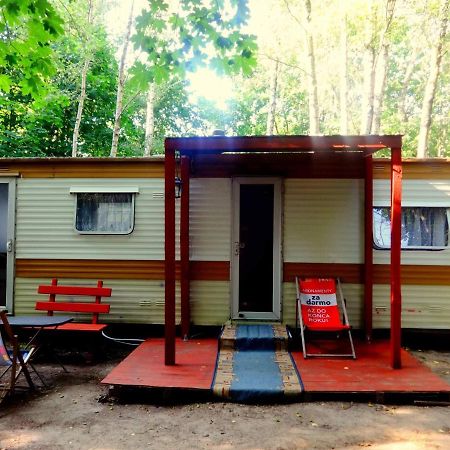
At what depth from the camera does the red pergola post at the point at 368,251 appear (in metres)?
5.52

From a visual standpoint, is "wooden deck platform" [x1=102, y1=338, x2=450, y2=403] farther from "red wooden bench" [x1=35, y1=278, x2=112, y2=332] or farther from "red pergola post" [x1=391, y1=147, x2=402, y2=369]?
"red wooden bench" [x1=35, y1=278, x2=112, y2=332]

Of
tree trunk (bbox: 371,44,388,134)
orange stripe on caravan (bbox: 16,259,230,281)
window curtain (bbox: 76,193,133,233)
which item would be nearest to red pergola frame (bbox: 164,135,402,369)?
Answer: orange stripe on caravan (bbox: 16,259,230,281)

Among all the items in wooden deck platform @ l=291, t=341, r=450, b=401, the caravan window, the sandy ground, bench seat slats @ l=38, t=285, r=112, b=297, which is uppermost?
the caravan window

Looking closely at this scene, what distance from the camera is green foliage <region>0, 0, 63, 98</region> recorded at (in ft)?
11.3

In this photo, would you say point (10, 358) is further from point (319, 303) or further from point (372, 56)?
point (372, 56)

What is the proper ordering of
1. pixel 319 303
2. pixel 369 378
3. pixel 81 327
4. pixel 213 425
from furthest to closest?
pixel 319 303, pixel 81 327, pixel 369 378, pixel 213 425

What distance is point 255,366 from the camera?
447 centimetres

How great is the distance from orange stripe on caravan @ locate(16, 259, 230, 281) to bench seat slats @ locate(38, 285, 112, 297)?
0.77ft

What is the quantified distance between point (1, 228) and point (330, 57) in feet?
44.8

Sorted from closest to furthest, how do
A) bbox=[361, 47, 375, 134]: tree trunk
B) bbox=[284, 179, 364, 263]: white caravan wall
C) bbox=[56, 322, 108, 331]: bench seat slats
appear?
bbox=[56, 322, 108, 331]: bench seat slats
bbox=[284, 179, 364, 263]: white caravan wall
bbox=[361, 47, 375, 134]: tree trunk

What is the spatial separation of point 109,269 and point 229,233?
5.65 ft

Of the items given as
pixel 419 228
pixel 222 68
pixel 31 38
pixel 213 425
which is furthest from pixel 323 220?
pixel 31 38

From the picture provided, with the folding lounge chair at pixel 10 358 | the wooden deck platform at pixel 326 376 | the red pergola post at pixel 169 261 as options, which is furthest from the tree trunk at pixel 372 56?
the folding lounge chair at pixel 10 358

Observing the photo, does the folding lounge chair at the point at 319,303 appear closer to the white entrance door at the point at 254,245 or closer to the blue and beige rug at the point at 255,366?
the blue and beige rug at the point at 255,366
